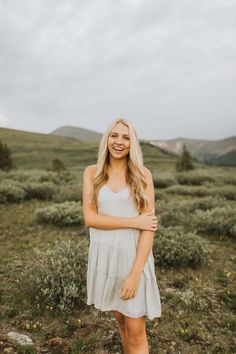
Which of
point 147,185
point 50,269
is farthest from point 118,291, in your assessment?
point 50,269

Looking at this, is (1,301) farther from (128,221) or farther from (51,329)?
(128,221)

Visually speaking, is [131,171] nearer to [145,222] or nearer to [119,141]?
[119,141]

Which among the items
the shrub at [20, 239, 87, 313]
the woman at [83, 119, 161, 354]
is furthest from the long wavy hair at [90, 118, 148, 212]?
the shrub at [20, 239, 87, 313]

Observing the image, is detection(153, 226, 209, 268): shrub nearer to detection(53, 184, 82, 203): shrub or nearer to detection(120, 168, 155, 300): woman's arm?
detection(120, 168, 155, 300): woman's arm

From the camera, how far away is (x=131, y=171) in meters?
3.03

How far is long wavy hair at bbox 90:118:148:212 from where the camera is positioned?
294 centimetres

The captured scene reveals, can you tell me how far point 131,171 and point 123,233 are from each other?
564mm

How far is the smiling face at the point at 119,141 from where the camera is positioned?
3049 mm

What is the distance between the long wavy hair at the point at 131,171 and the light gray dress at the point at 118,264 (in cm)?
6

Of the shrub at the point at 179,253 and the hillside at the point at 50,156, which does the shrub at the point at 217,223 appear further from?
the hillside at the point at 50,156

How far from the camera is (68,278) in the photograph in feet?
16.8

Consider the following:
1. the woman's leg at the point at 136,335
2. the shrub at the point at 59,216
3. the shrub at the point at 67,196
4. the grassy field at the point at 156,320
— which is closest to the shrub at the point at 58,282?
the grassy field at the point at 156,320

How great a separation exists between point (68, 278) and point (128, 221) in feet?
8.86

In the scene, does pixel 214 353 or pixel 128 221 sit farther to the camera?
pixel 214 353
